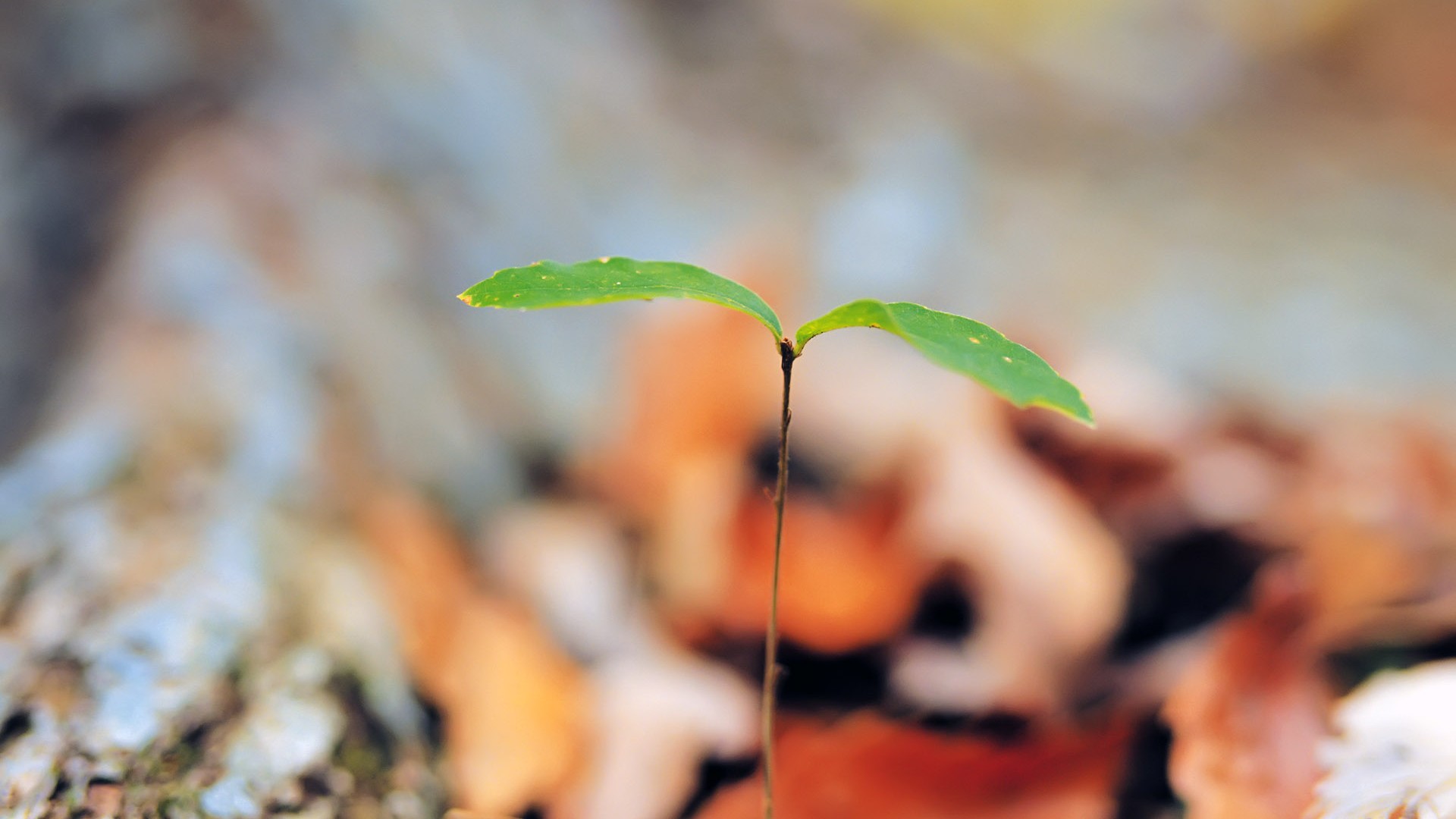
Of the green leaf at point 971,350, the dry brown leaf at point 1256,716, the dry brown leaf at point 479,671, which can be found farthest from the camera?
the dry brown leaf at point 479,671

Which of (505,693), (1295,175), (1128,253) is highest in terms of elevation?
(1295,175)

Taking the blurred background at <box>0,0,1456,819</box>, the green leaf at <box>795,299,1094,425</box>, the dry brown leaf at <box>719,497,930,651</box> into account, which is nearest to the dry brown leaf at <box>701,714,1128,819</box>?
the blurred background at <box>0,0,1456,819</box>

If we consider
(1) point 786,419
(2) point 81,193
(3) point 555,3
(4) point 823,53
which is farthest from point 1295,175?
(2) point 81,193

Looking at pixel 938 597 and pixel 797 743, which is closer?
pixel 797 743

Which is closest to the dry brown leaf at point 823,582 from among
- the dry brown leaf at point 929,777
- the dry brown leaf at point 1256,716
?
the dry brown leaf at point 929,777

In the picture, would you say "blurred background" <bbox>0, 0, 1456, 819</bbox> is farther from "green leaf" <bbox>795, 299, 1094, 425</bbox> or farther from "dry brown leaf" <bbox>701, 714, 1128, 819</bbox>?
"green leaf" <bbox>795, 299, 1094, 425</bbox>

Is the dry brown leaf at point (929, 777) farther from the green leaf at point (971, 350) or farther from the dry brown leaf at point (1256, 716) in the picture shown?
the green leaf at point (971, 350)

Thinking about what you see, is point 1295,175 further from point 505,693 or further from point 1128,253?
point 505,693
